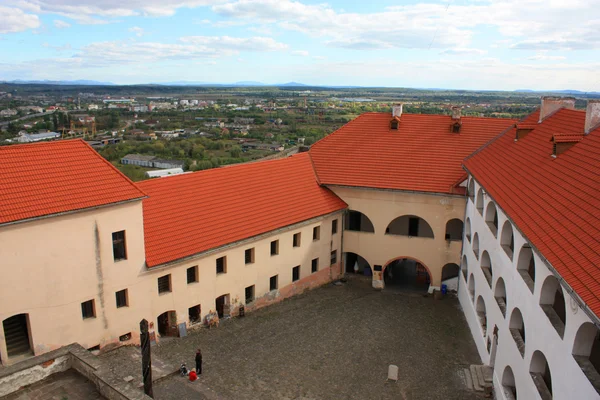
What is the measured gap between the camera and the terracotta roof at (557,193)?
12938 mm

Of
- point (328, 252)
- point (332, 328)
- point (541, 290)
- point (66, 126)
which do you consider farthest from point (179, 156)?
point (541, 290)

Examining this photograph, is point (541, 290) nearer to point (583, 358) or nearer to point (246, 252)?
point (583, 358)

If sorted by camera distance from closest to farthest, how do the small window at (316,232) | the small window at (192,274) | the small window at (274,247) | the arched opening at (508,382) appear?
the arched opening at (508,382) < the small window at (192,274) < the small window at (274,247) < the small window at (316,232)

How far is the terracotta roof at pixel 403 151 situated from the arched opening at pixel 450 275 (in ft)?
18.6

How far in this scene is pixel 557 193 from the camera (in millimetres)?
17297

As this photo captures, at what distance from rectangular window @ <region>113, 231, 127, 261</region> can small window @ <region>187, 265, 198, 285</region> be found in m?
3.83

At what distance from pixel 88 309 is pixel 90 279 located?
1.48 meters

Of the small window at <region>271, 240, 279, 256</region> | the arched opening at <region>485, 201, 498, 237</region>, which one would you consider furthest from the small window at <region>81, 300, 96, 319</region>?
the arched opening at <region>485, 201, 498, 237</region>

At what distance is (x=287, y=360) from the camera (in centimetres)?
2336

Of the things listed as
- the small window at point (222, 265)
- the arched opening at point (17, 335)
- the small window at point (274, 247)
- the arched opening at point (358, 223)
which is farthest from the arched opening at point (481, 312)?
the arched opening at point (17, 335)

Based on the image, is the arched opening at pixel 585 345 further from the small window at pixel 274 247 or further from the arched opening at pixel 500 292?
the small window at pixel 274 247

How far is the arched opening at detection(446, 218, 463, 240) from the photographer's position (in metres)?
32.4

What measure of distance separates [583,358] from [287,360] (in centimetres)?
1381

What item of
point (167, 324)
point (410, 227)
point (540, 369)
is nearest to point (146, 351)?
point (167, 324)
